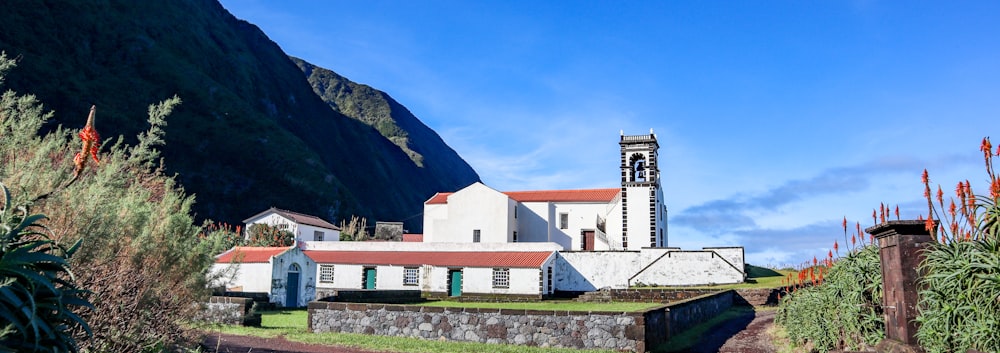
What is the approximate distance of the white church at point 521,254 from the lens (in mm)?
33037

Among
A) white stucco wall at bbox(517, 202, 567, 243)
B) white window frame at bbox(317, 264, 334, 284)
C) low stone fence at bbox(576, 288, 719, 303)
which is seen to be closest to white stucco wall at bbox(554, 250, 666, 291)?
low stone fence at bbox(576, 288, 719, 303)

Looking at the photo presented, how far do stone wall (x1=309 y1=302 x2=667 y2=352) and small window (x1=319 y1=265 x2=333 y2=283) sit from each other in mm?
22160

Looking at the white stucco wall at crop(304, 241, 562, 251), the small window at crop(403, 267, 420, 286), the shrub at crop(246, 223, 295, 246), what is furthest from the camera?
the shrub at crop(246, 223, 295, 246)

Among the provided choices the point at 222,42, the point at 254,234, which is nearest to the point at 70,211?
the point at 254,234

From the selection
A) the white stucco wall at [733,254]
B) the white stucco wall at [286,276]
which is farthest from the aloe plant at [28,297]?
the white stucco wall at [733,254]

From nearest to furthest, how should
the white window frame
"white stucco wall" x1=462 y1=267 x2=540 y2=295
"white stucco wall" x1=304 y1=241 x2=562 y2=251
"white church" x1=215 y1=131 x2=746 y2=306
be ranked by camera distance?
"white church" x1=215 y1=131 x2=746 y2=306 < "white stucco wall" x1=462 y1=267 x2=540 y2=295 < "white stucco wall" x1=304 y1=241 x2=562 y2=251 < the white window frame

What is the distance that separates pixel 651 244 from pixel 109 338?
4280cm

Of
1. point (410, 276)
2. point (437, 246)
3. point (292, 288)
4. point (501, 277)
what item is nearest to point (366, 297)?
point (292, 288)

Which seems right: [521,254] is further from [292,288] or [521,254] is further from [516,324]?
[516,324]

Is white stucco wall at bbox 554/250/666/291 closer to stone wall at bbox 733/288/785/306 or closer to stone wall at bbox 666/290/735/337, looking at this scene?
stone wall at bbox 733/288/785/306

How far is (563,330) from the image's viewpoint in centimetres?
1519

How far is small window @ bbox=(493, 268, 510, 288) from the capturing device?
35688 mm

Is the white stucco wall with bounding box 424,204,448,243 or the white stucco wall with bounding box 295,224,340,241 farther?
the white stucco wall with bounding box 295,224,340,241

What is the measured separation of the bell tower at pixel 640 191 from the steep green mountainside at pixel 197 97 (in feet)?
186
